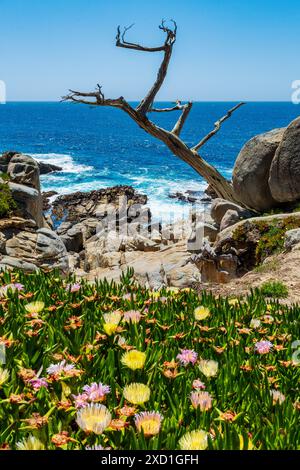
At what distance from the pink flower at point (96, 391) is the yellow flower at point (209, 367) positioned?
1.62 ft

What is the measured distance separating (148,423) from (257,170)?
12983 mm

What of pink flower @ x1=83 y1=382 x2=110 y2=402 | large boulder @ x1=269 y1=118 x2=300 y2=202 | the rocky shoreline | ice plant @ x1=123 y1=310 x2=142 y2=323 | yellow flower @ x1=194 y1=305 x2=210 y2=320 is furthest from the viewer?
large boulder @ x1=269 y1=118 x2=300 y2=202

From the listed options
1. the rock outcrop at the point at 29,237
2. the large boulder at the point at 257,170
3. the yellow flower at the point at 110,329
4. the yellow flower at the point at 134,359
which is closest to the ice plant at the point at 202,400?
the yellow flower at the point at 134,359

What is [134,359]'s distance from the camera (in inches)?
83.8

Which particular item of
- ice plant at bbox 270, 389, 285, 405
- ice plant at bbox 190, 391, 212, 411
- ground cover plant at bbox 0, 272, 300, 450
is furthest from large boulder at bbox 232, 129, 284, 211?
ice plant at bbox 190, 391, 212, 411

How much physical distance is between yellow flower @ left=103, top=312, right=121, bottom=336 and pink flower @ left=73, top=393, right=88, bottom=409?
571mm

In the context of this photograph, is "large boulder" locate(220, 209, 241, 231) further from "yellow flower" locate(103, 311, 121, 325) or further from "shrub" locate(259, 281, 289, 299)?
"yellow flower" locate(103, 311, 121, 325)

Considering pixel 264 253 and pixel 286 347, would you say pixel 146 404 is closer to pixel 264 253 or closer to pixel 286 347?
pixel 286 347

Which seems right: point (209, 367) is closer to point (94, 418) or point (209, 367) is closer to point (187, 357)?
point (187, 357)

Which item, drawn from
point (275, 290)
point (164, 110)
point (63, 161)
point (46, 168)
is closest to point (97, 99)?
point (164, 110)

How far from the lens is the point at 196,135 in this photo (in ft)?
333

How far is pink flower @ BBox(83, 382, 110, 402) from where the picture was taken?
1805 mm
